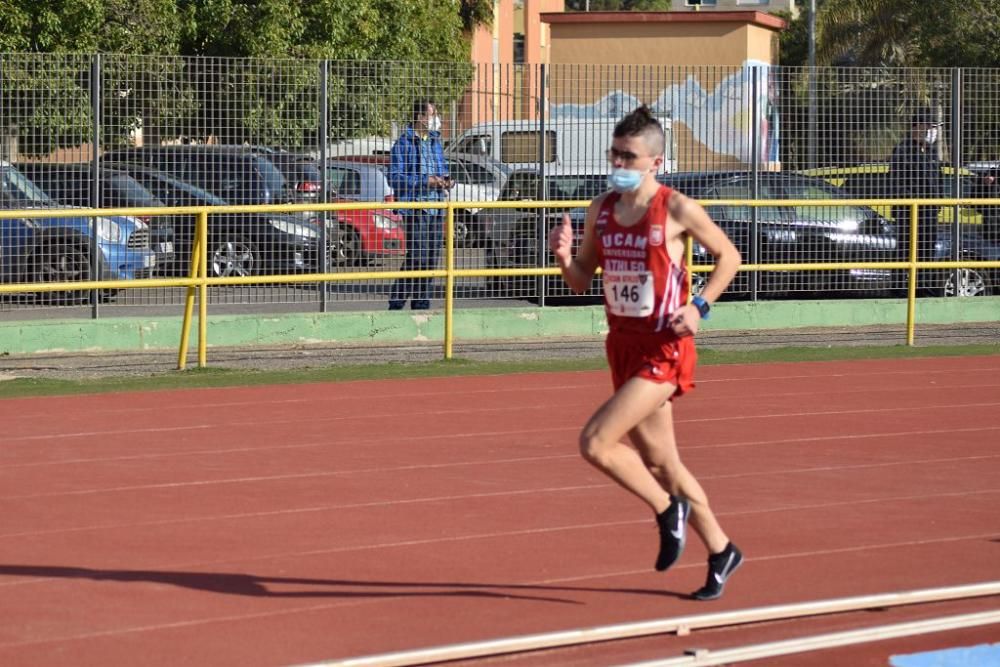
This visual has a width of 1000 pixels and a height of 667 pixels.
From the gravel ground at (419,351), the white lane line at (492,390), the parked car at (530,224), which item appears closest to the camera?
the white lane line at (492,390)

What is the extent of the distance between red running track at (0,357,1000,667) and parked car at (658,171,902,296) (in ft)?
14.3

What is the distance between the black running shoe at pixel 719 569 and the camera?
23.4 feet

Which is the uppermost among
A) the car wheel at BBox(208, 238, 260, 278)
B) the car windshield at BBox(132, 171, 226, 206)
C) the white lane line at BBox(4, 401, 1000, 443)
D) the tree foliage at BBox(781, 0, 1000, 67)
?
the tree foliage at BBox(781, 0, 1000, 67)

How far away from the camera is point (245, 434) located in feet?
38.5

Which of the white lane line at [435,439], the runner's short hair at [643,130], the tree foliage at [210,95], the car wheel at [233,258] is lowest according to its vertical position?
the white lane line at [435,439]

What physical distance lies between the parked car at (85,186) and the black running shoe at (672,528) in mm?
9664

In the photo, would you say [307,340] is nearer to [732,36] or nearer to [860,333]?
[860,333]

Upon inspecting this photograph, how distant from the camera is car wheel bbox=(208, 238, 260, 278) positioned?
16.1m

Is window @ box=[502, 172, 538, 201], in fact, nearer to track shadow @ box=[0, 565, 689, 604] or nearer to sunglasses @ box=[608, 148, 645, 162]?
track shadow @ box=[0, 565, 689, 604]

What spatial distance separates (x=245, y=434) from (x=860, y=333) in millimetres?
9079

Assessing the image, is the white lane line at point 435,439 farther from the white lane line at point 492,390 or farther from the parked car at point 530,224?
the parked car at point 530,224

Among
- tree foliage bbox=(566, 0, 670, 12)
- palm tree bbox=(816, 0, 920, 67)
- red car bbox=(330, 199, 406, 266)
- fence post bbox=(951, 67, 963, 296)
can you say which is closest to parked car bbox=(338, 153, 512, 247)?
red car bbox=(330, 199, 406, 266)

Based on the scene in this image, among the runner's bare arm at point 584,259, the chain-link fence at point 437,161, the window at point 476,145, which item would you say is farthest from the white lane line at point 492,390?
the runner's bare arm at point 584,259

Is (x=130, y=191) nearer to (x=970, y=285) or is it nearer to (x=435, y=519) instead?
(x=435, y=519)
